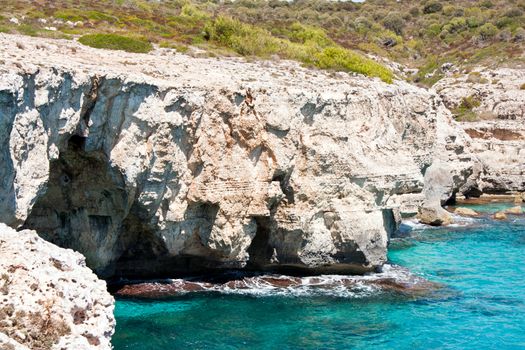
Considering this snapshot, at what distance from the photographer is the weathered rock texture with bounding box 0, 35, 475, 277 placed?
17.7 m

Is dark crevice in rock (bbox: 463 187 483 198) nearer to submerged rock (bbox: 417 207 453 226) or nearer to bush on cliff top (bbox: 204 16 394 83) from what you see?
submerged rock (bbox: 417 207 453 226)

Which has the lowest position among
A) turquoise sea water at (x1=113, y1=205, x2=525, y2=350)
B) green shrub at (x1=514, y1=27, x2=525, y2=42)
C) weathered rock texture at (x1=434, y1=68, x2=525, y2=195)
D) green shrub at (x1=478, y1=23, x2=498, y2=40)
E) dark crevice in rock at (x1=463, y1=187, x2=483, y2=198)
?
turquoise sea water at (x1=113, y1=205, x2=525, y2=350)

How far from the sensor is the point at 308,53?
Answer: 3831cm

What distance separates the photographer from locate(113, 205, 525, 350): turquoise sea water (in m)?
19.4

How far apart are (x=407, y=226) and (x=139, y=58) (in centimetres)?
2327

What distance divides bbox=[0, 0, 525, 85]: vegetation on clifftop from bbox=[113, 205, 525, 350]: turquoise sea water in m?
16.0

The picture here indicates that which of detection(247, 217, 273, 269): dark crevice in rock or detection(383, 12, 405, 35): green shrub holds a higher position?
detection(383, 12, 405, 35): green shrub

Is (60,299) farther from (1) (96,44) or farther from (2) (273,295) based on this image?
(1) (96,44)

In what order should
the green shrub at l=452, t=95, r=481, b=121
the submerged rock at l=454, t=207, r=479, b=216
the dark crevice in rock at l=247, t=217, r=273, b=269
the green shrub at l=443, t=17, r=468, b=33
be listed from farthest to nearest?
1. the green shrub at l=443, t=17, r=468, b=33
2. the green shrub at l=452, t=95, r=481, b=121
3. the submerged rock at l=454, t=207, r=479, b=216
4. the dark crevice in rock at l=247, t=217, r=273, b=269

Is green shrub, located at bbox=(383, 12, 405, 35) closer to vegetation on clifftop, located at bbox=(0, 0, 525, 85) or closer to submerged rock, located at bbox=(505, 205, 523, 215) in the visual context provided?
vegetation on clifftop, located at bbox=(0, 0, 525, 85)

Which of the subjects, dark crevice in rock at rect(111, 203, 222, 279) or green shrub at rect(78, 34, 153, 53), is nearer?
dark crevice in rock at rect(111, 203, 222, 279)

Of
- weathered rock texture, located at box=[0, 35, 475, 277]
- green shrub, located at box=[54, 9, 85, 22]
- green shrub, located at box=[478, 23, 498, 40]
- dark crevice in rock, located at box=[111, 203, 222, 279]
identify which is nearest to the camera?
weathered rock texture, located at box=[0, 35, 475, 277]

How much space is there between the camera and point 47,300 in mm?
9461

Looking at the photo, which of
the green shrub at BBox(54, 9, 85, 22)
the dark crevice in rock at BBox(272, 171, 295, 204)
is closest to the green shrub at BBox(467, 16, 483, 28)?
the green shrub at BBox(54, 9, 85, 22)
